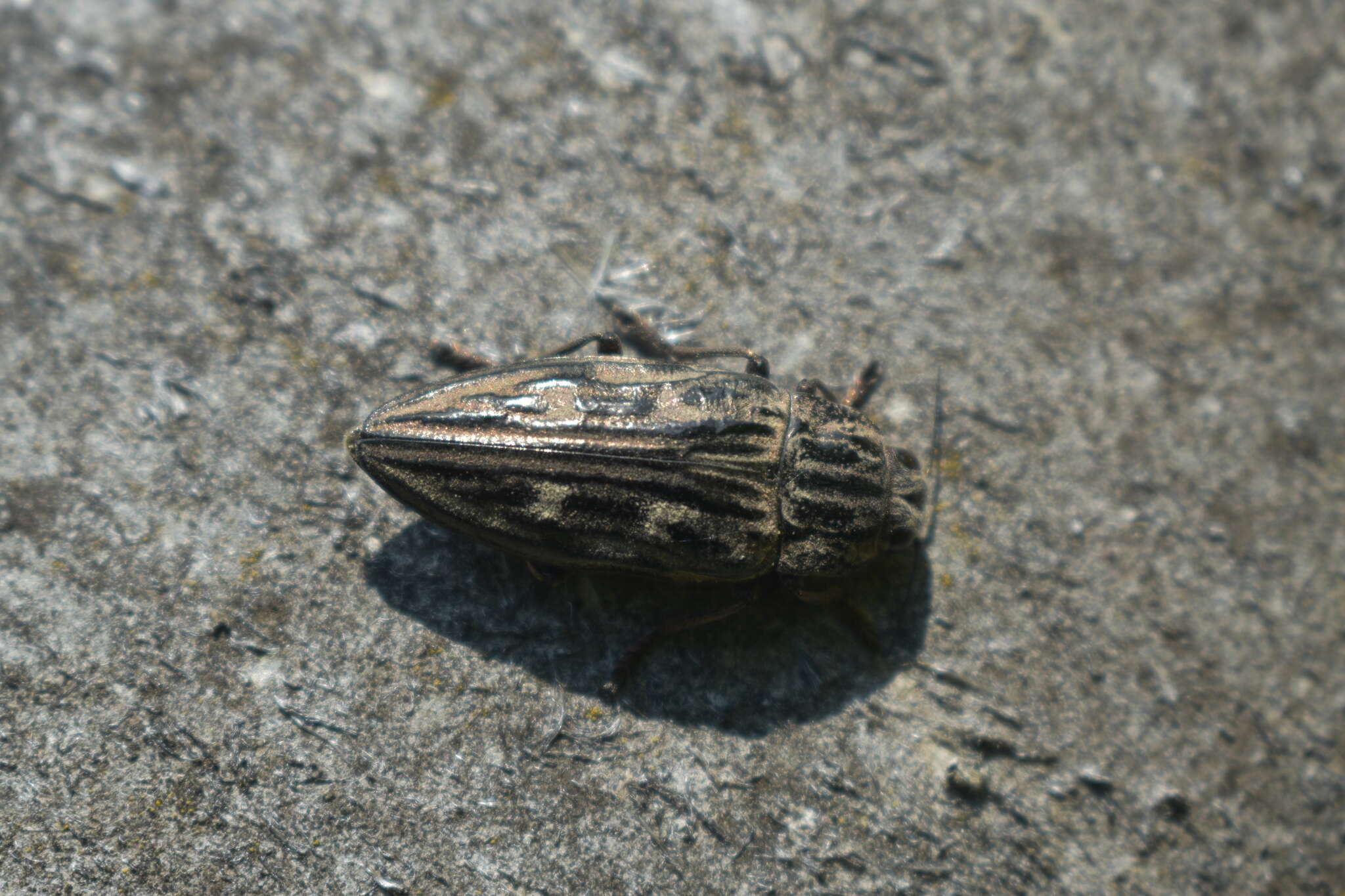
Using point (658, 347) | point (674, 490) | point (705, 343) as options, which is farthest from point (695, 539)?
point (705, 343)

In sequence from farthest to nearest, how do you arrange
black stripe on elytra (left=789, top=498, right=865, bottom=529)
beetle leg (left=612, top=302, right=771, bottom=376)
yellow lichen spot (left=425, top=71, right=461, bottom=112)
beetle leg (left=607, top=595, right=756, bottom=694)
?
yellow lichen spot (left=425, top=71, right=461, bottom=112), beetle leg (left=612, top=302, right=771, bottom=376), beetle leg (left=607, top=595, right=756, bottom=694), black stripe on elytra (left=789, top=498, right=865, bottom=529)

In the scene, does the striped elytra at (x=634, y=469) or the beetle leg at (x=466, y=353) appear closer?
the striped elytra at (x=634, y=469)

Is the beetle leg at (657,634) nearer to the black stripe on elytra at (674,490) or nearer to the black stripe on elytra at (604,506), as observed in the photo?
the black stripe on elytra at (674,490)

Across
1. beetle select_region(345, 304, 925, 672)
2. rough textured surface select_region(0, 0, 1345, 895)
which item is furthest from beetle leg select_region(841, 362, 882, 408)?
beetle select_region(345, 304, 925, 672)

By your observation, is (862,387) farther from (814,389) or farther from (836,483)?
(836,483)

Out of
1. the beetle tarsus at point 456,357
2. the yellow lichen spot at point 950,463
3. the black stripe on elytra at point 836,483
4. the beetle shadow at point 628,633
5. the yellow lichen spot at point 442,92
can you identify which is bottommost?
the beetle shadow at point 628,633

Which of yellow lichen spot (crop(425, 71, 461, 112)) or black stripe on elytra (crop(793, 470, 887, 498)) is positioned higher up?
yellow lichen spot (crop(425, 71, 461, 112))

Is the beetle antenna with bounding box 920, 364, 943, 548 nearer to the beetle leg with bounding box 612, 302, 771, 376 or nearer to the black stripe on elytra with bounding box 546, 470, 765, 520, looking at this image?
the beetle leg with bounding box 612, 302, 771, 376

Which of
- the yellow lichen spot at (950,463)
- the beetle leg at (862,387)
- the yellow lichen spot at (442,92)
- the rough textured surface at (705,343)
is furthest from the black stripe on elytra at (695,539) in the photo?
the yellow lichen spot at (442,92)
